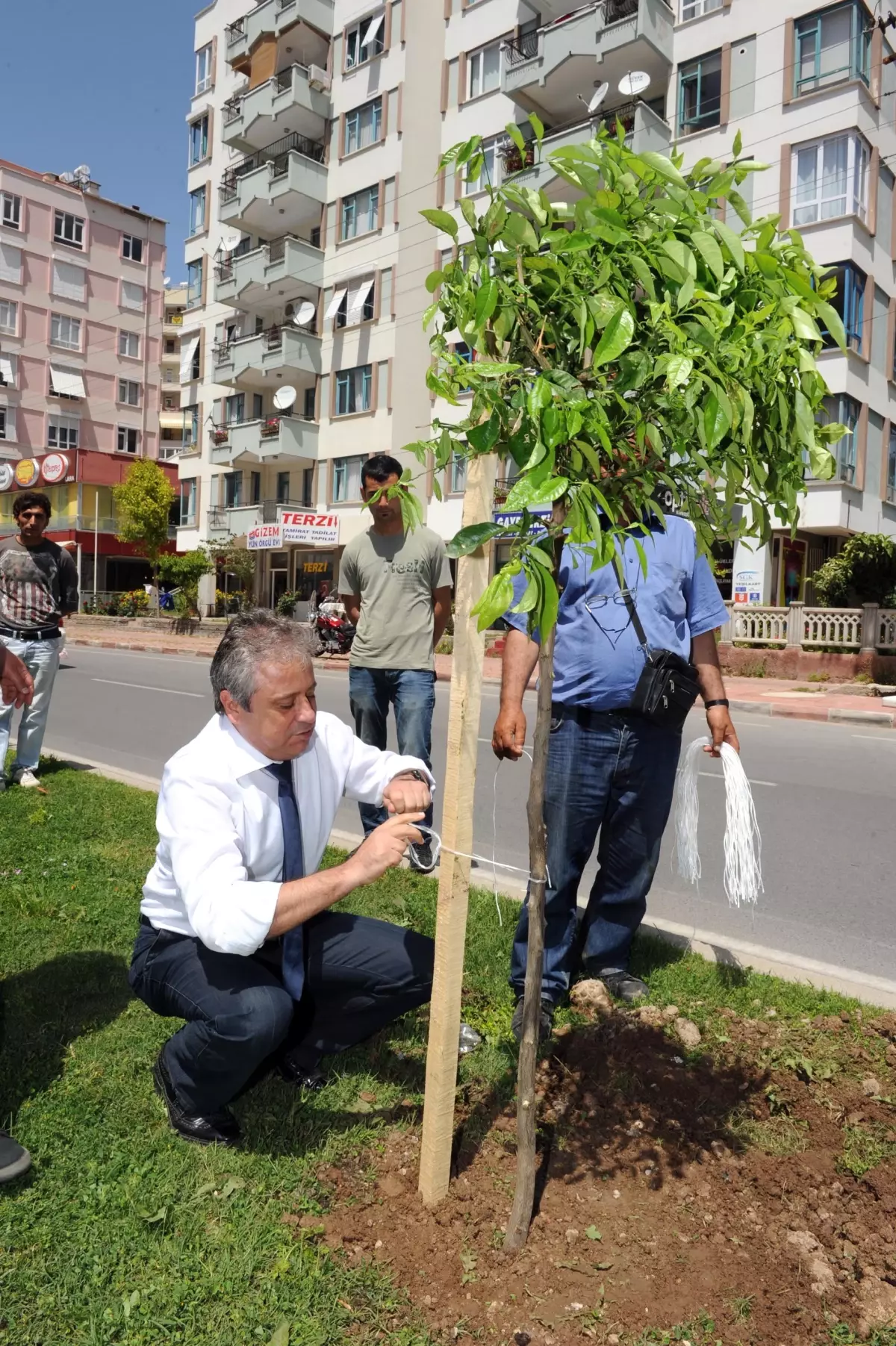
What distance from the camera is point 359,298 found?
30938mm

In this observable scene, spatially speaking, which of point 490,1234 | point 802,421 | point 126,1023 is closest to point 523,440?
point 802,421

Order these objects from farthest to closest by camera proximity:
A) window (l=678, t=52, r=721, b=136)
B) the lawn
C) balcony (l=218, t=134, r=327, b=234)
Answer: balcony (l=218, t=134, r=327, b=234) < window (l=678, t=52, r=721, b=136) < the lawn

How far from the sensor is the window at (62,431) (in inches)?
2007

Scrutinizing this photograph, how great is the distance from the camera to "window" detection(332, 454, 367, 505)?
31.8m

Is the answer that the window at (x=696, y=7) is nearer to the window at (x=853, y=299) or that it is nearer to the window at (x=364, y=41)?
the window at (x=853, y=299)

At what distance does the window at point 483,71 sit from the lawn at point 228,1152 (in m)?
29.1

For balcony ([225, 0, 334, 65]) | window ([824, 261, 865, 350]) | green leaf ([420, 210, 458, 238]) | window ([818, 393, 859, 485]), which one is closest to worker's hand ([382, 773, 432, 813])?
green leaf ([420, 210, 458, 238])

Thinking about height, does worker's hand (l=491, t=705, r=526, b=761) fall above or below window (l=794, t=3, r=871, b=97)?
below

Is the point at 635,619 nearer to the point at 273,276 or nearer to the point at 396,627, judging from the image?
the point at 396,627

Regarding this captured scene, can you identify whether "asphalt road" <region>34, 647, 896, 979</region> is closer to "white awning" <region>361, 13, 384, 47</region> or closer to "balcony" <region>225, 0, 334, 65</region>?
"white awning" <region>361, 13, 384, 47</region>

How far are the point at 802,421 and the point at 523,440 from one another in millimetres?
616

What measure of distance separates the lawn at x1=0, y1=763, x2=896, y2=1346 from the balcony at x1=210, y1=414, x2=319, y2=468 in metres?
29.4

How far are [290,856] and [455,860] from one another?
2.01ft

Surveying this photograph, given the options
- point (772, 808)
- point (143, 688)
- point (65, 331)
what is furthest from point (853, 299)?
point (65, 331)
